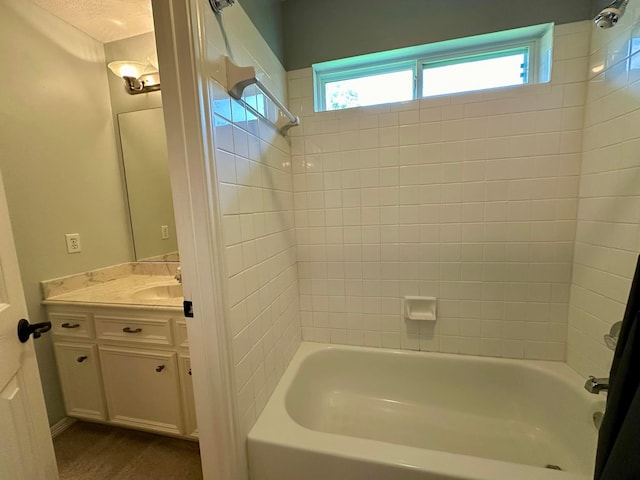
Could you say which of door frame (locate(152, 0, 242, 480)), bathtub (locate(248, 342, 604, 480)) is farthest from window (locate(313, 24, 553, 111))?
bathtub (locate(248, 342, 604, 480))

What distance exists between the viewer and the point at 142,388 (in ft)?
4.91

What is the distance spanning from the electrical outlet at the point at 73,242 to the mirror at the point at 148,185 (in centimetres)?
34

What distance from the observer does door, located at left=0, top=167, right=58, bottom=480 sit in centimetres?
73

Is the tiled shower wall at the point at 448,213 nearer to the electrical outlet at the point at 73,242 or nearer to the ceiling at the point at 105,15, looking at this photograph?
the ceiling at the point at 105,15

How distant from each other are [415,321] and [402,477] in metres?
0.83

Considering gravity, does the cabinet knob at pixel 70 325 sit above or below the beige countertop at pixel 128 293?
below

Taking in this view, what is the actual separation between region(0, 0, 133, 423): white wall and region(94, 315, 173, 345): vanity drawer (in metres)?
0.44

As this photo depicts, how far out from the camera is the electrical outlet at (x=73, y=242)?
5.67ft

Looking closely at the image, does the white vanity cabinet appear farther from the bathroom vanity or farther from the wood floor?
the wood floor

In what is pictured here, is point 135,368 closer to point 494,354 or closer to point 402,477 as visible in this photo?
point 402,477

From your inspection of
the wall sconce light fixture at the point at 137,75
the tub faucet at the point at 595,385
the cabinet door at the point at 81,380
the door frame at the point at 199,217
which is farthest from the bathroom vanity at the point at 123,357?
the tub faucet at the point at 595,385

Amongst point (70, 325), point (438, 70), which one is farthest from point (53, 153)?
point (438, 70)

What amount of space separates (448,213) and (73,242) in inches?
91.8

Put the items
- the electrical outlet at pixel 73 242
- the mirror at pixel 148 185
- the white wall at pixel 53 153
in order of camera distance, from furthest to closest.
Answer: the mirror at pixel 148 185
the electrical outlet at pixel 73 242
the white wall at pixel 53 153
